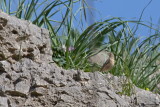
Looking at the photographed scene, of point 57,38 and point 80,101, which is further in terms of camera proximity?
point 57,38

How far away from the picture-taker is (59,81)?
425 cm

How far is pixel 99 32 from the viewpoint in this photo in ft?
19.5

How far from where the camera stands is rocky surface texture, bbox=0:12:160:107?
161 inches

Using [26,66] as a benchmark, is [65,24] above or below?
above

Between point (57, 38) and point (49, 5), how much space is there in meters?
0.41

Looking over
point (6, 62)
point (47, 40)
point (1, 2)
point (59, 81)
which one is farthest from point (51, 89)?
point (1, 2)

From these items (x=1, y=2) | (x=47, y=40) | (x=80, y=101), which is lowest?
(x=80, y=101)

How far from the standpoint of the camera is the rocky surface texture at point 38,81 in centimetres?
408

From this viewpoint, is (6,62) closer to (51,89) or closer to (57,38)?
(51,89)

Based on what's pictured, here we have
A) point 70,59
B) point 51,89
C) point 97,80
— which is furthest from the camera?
point 70,59

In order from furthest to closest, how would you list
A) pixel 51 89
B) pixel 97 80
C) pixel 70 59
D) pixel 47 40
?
pixel 70 59 → pixel 47 40 → pixel 97 80 → pixel 51 89

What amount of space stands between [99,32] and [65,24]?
422 mm

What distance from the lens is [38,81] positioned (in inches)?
163

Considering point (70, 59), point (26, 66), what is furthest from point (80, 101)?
point (70, 59)
